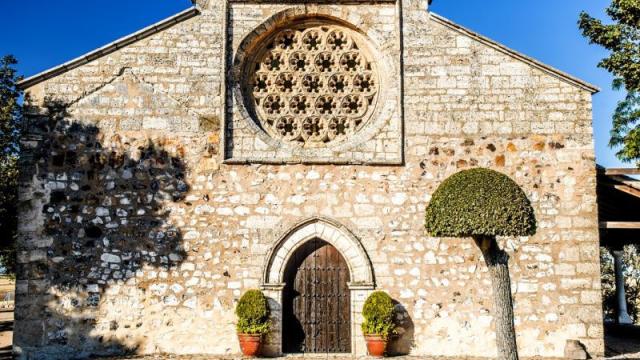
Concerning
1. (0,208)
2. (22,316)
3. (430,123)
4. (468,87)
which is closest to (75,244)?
(22,316)

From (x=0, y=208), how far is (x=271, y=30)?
716 cm

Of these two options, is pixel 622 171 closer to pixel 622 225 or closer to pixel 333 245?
pixel 622 225

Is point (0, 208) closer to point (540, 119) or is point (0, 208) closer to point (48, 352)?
point (48, 352)

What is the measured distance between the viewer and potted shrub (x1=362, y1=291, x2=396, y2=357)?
30.4ft

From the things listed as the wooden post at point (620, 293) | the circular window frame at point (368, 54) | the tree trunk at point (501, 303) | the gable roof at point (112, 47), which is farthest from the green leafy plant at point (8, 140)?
the wooden post at point (620, 293)

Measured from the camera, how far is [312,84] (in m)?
10.5

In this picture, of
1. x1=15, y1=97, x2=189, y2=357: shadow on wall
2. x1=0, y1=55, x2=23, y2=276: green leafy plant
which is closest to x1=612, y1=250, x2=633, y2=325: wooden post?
x1=15, y1=97, x2=189, y2=357: shadow on wall

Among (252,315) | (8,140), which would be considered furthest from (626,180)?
(8,140)

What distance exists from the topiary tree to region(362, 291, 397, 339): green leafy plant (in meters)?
→ 2.01

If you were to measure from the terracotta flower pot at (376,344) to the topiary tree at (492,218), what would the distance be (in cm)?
216

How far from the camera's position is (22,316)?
9336 mm

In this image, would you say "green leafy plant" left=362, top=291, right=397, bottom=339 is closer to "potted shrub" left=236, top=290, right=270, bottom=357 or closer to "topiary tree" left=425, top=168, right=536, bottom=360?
"potted shrub" left=236, top=290, right=270, bottom=357

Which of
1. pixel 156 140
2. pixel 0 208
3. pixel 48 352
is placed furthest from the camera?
pixel 0 208

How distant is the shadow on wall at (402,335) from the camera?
378 inches
